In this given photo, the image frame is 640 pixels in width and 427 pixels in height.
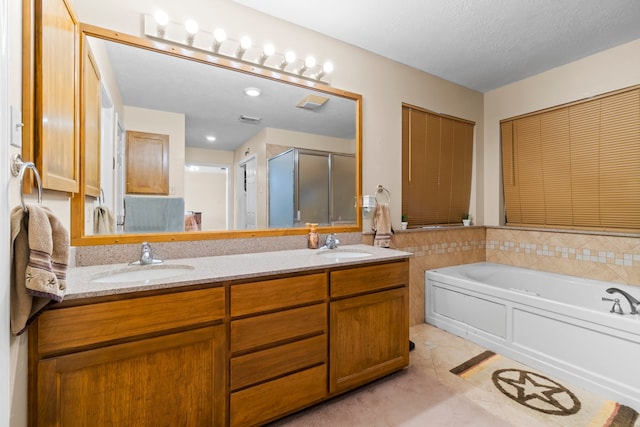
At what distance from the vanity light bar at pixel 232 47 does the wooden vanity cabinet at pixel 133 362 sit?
1514mm

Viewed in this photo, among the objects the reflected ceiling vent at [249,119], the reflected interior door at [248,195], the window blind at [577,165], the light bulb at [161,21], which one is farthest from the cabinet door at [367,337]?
the window blind at [577,165]

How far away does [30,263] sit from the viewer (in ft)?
2.98

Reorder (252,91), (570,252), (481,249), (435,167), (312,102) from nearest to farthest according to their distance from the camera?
1. (252,91)
2. (312,102)
3. (570,252)
4. (435,167)
5. (481,249)

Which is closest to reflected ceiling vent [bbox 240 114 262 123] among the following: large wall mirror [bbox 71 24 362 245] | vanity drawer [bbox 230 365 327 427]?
large wall mirror [bbox 71 24 362 245]

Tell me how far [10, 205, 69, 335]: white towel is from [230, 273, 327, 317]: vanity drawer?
26.0 inches

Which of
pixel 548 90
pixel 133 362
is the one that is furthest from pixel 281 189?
pixel 548 90

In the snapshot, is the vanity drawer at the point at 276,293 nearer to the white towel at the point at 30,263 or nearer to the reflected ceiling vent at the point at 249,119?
the white towel at the point at 30,263

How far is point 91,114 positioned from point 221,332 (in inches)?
52.5

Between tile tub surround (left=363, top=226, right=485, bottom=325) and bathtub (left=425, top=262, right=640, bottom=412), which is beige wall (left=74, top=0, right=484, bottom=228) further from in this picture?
bathtub (left=425, top=262, right=640, bottom=412)

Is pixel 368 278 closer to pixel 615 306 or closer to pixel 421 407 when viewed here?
pixel 421 407

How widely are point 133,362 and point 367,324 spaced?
1.23 m

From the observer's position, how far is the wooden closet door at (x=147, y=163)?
5.65ft

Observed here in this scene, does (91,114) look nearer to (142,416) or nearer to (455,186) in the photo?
(142,416)

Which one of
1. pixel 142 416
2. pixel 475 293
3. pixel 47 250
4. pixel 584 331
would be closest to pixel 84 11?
pixel 47 250
